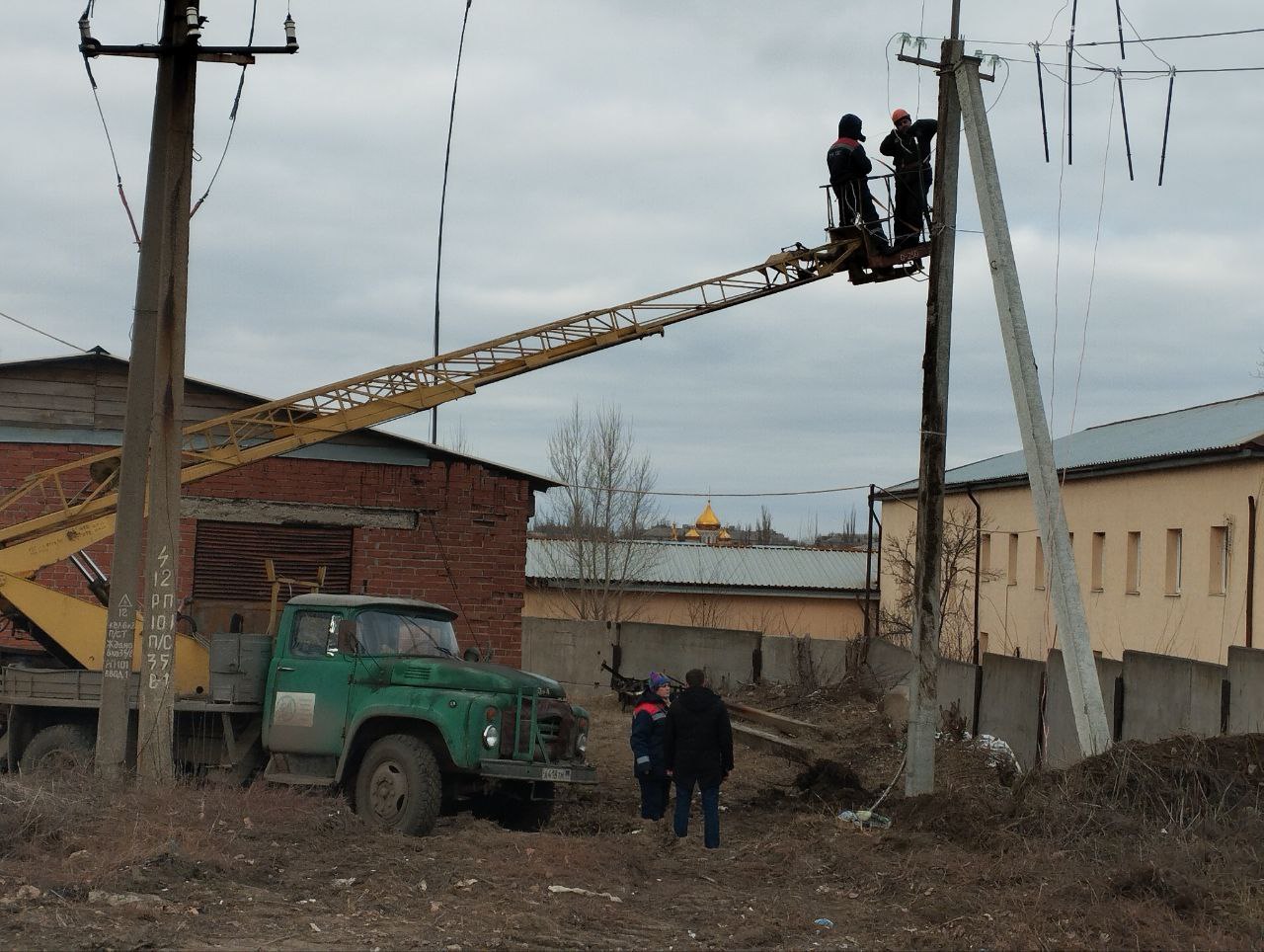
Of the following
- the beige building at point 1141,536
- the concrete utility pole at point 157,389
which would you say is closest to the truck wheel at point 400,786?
the concrete utility pole at point 157,389

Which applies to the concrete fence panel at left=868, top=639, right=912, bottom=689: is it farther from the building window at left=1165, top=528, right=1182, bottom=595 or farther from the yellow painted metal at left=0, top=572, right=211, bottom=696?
the yellow painted metal at left=0, top=572, right=211, bottom=696

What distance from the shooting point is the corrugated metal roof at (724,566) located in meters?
51.4

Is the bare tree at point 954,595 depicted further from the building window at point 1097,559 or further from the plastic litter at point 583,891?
the plastic litter at point 583,891

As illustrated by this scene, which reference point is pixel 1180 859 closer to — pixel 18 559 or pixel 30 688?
pixel 30 688

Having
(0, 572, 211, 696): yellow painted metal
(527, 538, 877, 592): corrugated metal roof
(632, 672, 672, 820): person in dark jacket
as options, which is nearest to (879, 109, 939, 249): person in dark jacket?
(632, 672, 672, 820): person in dark jacket

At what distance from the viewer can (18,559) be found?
1462cm

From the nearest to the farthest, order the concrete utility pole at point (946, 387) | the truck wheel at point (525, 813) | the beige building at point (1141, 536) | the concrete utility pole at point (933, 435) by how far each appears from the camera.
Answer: the concrete utility pole at point (946, 387) < the concrete utility pole at point (933, 435) < the truck wheel at point (525, 813) < the beige building at point (1141, 536)

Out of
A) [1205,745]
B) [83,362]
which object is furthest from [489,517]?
[1205,745]

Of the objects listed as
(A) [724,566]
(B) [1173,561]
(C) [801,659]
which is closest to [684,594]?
(A) [724,566]

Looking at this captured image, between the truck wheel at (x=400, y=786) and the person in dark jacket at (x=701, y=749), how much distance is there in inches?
81.2

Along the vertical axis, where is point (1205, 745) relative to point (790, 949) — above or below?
above

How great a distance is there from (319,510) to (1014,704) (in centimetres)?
952

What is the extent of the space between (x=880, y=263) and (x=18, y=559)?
9.55 meters

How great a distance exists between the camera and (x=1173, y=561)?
27.5 metres
